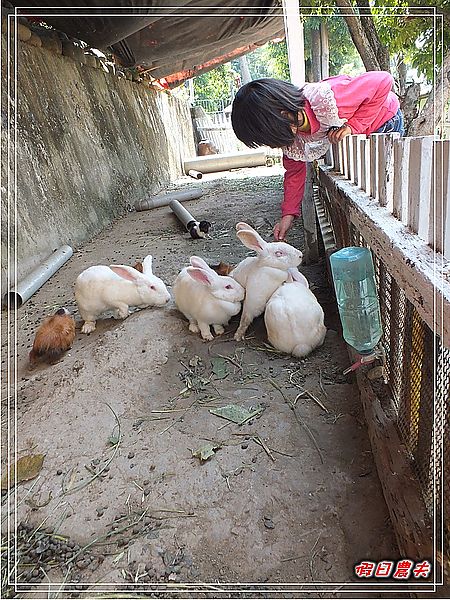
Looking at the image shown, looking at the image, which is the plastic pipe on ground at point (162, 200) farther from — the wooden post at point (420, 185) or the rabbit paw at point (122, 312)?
the wooden post at point (420, 185)

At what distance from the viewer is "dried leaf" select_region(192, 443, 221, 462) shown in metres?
1.92

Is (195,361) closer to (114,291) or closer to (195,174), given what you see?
(114,291)

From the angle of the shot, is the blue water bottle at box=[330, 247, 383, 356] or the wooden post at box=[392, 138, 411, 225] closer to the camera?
the wooden post at box=[392, 138, 411, 225]

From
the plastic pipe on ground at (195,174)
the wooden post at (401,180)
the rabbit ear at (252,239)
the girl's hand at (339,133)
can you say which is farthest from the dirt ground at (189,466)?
the plastic pipe on ground at (195,174)

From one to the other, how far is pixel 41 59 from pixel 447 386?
545 centimetres

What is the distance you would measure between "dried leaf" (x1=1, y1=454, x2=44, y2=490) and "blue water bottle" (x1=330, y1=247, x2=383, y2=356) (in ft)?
4.68

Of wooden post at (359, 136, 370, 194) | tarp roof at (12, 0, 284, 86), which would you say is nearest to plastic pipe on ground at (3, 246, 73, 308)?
tarp roof at (12, 0, 284, 86)

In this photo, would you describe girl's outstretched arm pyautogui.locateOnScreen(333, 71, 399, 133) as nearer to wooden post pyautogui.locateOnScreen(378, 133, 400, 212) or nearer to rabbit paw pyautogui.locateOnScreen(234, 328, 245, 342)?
wooden post pyautogui.locateOnScreen(378, 133, 400, 212)

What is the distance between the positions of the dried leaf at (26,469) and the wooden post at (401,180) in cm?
169

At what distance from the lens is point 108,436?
2.14 metres

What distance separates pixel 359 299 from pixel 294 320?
0.54m

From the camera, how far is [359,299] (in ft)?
6.61

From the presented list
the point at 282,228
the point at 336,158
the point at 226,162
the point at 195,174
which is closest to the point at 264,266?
the point at 282,228

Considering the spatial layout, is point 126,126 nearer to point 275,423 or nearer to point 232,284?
point 232,284
